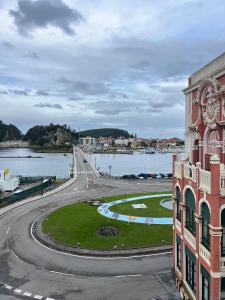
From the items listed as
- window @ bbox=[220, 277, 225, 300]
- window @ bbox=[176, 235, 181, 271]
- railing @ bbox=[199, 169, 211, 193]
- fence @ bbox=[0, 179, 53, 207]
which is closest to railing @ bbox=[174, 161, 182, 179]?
railing @ bbox=[199, 169, 211, 193]

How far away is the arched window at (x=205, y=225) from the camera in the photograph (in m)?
17.8

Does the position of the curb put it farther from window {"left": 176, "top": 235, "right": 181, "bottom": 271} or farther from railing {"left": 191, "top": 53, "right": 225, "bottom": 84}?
railing {"left": 191, "top": 53, "right": 225, "bottom": 84}

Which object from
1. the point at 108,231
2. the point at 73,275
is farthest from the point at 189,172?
the point at 108,231

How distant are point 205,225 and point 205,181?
2.61 metres

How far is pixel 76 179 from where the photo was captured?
81.9 metres

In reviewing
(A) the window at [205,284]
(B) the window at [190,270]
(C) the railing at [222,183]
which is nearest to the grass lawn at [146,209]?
(B) the window at [190,270]

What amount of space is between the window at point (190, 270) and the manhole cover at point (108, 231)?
14.3 metres

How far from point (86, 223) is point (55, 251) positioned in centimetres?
806

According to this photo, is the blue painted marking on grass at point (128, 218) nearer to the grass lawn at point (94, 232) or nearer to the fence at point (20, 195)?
the grass lawn at point (94, 232)

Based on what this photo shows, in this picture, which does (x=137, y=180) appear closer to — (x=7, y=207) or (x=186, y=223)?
(x=7, y=207)

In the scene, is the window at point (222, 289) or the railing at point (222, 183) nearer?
the railing at point (222, 183)

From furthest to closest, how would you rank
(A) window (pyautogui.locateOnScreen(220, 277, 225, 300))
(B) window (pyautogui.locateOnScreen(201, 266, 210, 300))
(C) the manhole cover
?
(C) the manhole cover → (B) window (pyautogui.locateOnScreen(201, 266, 210, 300)) → (A) window (pyautogui.locateOnScreen(220, 277, 225, 300))

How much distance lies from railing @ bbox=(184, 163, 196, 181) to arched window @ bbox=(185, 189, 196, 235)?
99 cm

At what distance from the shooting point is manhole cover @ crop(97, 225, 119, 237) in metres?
35.2
